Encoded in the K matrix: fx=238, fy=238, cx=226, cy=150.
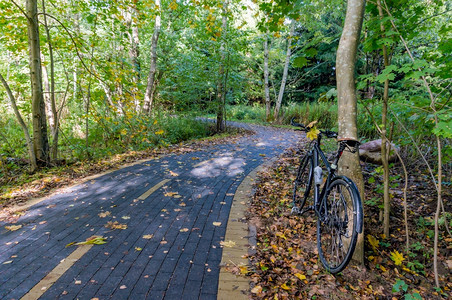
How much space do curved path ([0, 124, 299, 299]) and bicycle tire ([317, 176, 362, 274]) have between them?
1.31 metres

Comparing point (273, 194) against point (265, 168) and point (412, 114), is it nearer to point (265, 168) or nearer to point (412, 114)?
point (265, 168)

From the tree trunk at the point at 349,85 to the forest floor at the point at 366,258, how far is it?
90 cm

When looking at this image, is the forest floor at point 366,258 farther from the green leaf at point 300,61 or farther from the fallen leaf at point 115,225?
the green leaf at point 300,61

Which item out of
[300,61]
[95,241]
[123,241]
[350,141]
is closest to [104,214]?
[95,241]

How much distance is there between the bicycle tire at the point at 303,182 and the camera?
3.87 meters

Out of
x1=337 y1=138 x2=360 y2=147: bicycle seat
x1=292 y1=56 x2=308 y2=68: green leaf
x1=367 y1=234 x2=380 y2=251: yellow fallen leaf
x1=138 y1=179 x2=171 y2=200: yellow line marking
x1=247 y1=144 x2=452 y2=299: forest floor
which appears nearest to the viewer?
x1=247 y1=144 x2=452 y2=299: forest floor

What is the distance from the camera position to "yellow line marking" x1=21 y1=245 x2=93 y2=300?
2.23 m

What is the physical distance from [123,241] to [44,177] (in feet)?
13.1

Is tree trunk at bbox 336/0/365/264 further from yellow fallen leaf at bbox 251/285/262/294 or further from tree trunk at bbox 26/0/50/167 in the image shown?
tree trunk at bbox 26/0/50/167

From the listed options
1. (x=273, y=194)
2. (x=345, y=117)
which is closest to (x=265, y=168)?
(x=273, y=194)

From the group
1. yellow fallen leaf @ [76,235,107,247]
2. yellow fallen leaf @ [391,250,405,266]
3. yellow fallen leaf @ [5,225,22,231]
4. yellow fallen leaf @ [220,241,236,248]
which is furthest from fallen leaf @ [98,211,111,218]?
yellow fallen leaf @ [391,250,405,266]

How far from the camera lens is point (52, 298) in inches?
86.4

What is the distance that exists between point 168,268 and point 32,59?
20.7 feet

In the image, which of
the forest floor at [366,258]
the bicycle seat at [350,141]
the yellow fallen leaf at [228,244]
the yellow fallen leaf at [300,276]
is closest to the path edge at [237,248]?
the yellow fallen leaf at [228,244]
